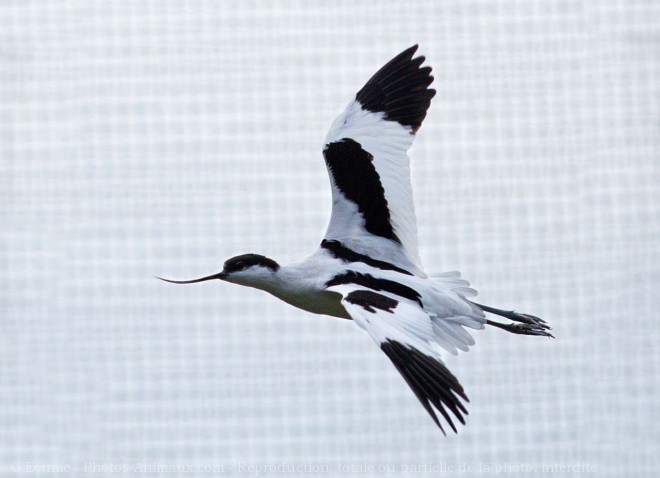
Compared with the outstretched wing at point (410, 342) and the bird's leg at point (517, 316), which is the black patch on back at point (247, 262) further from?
the bird's leg at point (517, 316)

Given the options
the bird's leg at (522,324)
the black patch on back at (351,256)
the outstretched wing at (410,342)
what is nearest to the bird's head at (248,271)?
the black patch on back at (351,256)

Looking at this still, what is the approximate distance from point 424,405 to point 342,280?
126 centimetres

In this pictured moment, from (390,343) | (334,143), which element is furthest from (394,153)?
(390,343)

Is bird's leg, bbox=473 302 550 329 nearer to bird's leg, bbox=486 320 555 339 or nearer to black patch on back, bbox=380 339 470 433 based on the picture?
bird's leg, bbox=486 320 555 339

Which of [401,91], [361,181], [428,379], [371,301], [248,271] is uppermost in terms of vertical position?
[401,91]

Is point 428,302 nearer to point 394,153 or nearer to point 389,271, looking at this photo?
point 389,271

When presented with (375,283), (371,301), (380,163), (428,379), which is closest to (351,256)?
(375,283)

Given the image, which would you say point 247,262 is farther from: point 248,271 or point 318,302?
point 318,302

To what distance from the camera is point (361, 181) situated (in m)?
5.58

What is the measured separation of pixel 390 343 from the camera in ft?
13.7

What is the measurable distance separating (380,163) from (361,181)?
16 cm

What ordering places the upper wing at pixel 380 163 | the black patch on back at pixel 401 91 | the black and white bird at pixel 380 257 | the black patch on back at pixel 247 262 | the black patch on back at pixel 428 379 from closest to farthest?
the black patch on back at pixel 428 379 < the black and white bird at pixel 380 257 < the black patch on back at pixel 247 262 < the upper wing at pixel 380 163 < the black patch on back at pixel 401 91

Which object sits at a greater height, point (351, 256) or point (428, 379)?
point (351, 256)

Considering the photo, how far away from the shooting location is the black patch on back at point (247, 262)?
206 inches
